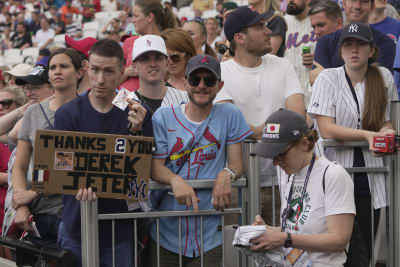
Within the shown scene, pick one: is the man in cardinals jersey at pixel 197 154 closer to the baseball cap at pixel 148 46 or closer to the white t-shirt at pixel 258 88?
the baseball cap at pixel 148 46

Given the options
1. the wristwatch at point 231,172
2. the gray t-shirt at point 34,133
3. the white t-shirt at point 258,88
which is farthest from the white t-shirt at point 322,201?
the gray t-shirt at point 34,133

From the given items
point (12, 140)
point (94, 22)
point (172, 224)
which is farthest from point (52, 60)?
point (94, 22)

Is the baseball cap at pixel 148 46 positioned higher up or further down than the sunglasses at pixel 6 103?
higher up

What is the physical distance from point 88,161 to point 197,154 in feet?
2.26

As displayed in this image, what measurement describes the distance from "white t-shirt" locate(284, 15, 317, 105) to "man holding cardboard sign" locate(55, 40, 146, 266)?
3.76 m

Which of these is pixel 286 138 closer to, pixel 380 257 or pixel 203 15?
pixel 380 257

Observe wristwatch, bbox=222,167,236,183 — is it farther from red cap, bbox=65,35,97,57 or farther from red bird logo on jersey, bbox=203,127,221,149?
red cap, bbox=65,35,97,57

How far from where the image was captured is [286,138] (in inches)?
146

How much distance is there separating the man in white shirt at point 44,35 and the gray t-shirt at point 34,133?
16239 millimetres

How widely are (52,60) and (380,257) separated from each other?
2.74m

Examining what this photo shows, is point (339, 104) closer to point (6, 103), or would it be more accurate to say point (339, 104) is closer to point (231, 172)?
point (231, 172)

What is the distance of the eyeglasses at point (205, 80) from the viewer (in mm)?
4438

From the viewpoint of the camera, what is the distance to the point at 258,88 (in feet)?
17.7

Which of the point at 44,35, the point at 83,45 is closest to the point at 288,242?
the point at 83,45
